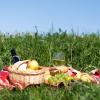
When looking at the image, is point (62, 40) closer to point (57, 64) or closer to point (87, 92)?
point (57, 64)

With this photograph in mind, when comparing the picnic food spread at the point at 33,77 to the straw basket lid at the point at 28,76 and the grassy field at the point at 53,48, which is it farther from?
the grassy field at the point at 53,48

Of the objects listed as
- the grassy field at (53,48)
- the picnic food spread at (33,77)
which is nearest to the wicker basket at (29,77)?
the picnic food spread at (33,77)

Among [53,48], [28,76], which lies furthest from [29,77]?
[53,48]

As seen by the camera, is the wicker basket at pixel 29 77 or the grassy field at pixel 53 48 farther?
the grassy field at pixel 53 48

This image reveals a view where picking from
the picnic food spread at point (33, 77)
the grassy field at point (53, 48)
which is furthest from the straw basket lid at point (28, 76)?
the grassy field at point (53, 48)

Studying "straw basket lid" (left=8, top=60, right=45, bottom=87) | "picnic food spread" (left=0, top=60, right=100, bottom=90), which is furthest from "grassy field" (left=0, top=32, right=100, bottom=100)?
"straw basket lid" (left=8, top=60, right=45, bottom=87)

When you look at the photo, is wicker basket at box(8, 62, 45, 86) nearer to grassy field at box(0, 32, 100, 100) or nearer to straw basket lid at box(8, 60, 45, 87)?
straw basket lid at box(8, 60, 45, 87)

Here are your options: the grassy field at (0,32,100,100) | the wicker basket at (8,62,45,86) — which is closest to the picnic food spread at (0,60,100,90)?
the wicker basket at (8,62,45,86)

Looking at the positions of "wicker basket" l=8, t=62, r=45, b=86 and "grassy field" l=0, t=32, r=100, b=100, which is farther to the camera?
"grassy field" l=0, t=32, r=100, b=100

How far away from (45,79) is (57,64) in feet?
4.38

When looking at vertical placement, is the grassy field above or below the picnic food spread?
above

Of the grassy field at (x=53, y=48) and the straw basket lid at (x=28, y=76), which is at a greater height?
the grassy field at (x=53, y=48)

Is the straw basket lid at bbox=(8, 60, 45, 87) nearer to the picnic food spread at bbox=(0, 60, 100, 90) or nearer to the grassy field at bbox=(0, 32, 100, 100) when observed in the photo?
the picnic food spread at bbox=(0, 60, 100, 90)

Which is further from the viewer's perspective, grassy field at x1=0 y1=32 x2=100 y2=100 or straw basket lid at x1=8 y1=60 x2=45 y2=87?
grassy field at x1=0 y1=32 x2=100 y2=100
